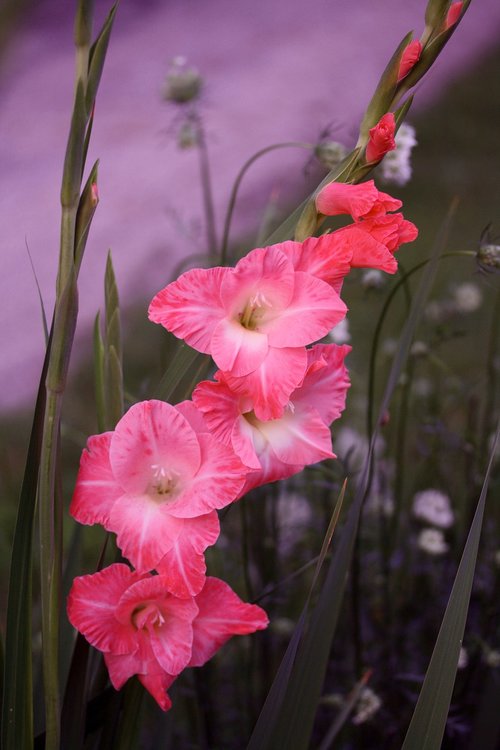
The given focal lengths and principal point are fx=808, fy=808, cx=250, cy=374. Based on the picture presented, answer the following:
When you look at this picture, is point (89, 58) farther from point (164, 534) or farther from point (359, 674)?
point (359, 674)

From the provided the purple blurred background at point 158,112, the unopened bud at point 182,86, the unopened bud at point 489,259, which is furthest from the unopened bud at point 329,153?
the purple blurred background at point 158,112

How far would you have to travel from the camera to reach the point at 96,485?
45 centimetres

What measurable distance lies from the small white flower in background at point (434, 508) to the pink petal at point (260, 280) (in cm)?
63

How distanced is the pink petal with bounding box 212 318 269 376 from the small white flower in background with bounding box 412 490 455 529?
64 cm

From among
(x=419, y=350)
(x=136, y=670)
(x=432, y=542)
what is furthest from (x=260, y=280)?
(x=432, y=542)

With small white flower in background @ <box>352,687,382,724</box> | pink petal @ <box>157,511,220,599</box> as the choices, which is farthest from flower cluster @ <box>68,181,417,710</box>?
small white flower in background @ <box>352,687,382,724</box>

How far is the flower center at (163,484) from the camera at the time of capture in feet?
1.51

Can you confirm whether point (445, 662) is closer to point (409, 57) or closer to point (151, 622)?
point (151, 622)

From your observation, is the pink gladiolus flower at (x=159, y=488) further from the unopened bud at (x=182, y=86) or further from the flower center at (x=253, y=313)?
the unopened bud at (x=182, y=86)

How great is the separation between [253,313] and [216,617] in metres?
0.18

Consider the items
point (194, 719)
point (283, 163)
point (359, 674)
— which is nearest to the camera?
point (359, 674)

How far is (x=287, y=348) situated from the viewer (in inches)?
16.9

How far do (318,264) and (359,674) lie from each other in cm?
55

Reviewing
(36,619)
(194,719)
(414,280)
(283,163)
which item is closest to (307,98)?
(283,163)
